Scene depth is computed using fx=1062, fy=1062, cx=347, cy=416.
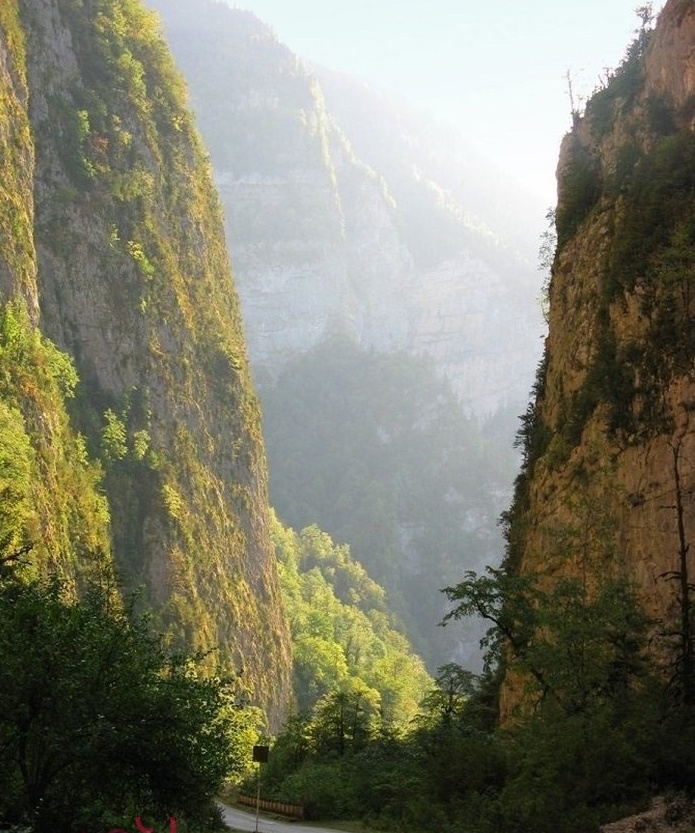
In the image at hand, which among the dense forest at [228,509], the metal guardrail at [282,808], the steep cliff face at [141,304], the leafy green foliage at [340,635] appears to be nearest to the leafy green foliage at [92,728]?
the dense forest at [228,509]

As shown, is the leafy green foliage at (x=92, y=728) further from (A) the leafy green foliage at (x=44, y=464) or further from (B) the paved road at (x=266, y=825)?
(A) the leafy green foliage at (x=44, y=464)

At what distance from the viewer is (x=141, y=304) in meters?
61.2

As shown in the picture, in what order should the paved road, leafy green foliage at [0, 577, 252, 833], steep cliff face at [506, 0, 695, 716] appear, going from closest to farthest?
leafy green foliage at [0, 577, 252, 833] → steep cliff face at [506, 0, 695, 716] → the paved road

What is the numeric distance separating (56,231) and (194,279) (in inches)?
601

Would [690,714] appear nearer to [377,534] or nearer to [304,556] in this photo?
[304,556]

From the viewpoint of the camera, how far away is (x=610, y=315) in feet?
94.8

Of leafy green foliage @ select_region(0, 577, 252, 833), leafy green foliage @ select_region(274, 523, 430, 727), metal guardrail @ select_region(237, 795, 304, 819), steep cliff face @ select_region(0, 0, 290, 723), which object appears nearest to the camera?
leafy green foliage @ select_region(0, 577, 252, 833)

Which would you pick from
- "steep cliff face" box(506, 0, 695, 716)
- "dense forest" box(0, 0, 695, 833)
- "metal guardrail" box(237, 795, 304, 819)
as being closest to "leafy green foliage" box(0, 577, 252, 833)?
"dense forest" box(0, 0, 695, 833)

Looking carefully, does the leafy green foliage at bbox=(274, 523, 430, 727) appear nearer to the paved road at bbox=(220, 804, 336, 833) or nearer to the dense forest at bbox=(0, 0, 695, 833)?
the dense forest at bbox=(0, 0, 695, 833)

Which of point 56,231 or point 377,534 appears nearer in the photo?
point 56,231

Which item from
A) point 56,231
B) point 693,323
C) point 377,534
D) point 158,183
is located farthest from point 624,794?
point 377,534

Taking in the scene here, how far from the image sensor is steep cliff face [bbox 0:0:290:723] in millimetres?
54938

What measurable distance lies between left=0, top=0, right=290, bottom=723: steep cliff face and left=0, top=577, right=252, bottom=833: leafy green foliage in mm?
30197

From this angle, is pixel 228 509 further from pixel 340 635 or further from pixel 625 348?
pixel 340 635
